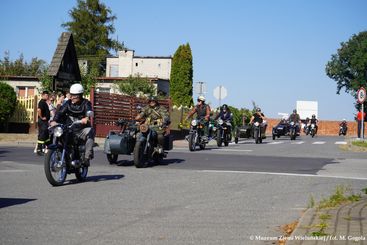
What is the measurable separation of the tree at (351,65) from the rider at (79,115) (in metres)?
77.0

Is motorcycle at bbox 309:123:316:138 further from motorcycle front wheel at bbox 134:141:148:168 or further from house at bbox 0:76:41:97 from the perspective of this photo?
motorcycle front wheel at bbox 134:141:148:168

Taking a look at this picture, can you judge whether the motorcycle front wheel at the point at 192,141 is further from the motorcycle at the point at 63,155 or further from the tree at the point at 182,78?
the tree at the point at 182,78

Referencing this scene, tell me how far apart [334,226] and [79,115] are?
6.19 metres

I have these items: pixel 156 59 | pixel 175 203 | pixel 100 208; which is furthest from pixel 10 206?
pixel 156 59

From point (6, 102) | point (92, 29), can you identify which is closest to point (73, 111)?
point (6, 102)

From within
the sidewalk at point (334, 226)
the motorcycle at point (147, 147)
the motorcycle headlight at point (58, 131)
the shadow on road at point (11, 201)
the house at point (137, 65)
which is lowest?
the shadow on road at point (11, 201)

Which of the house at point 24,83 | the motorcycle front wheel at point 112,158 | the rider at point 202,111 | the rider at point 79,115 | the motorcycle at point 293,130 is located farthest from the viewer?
the house at point 24,83

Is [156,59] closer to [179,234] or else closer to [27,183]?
[27,183]

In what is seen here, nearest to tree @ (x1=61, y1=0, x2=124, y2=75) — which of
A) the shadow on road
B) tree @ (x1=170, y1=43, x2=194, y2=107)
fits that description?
tree @ (x1=170, y1=43, x2=194, y2=107)

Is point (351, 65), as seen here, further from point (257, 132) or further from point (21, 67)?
point (257, 132)

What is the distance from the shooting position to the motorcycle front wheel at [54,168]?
1062cm

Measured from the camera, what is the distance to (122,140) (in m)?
14.5

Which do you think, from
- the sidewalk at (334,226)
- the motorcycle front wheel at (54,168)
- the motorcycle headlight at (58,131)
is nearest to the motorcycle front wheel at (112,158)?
the motorcycle front wheel at (54,168)

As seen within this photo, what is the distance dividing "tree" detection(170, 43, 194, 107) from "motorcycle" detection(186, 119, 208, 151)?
34653 mm
